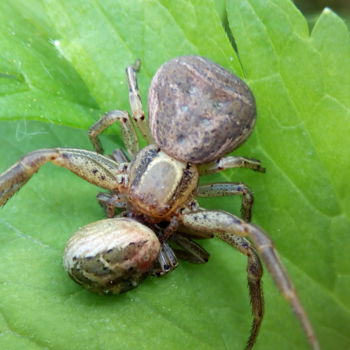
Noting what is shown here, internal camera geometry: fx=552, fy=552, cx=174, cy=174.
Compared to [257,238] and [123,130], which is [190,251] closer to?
[257,238]

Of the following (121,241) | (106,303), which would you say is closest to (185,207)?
(121,241)

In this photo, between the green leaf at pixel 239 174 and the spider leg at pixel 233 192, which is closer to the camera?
the green leaf at pixel 239 174

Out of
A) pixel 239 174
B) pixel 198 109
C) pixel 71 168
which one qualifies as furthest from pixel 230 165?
pixel 71 168

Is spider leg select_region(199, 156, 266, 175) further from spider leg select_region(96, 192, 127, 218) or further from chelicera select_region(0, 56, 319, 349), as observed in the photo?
spider leg select_region(96, 192, 127, 218)

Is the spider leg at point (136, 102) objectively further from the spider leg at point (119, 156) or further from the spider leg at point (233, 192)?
the spider leg at point (233, 192)

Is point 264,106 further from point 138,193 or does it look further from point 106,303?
point 106,303

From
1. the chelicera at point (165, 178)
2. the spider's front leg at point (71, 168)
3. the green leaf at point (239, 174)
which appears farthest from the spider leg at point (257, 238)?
the spider's front leg at point (71, 168)

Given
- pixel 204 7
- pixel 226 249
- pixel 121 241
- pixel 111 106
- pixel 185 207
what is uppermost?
pixel 204 7

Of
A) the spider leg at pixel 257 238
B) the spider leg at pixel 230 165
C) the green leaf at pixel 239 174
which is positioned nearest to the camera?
the spider leg at pixel 257 238
